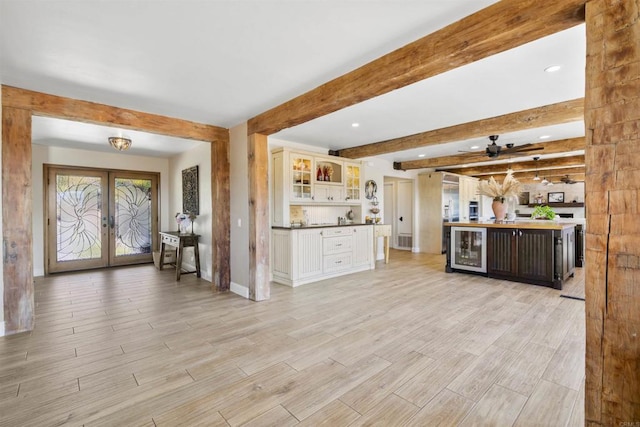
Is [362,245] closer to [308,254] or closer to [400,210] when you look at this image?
[308,254]

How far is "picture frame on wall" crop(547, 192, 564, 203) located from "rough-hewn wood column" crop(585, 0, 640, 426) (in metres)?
13.9

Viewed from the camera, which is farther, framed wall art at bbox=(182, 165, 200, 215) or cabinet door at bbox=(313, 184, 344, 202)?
framed wall art at bbox=(182, 165, 200, 215)

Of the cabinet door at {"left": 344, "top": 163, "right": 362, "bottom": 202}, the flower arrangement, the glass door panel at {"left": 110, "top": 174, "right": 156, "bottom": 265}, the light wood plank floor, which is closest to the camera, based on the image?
the light wood plank floor

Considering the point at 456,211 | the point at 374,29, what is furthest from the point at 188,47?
the point at 456,211

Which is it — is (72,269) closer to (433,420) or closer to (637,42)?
(433,420)

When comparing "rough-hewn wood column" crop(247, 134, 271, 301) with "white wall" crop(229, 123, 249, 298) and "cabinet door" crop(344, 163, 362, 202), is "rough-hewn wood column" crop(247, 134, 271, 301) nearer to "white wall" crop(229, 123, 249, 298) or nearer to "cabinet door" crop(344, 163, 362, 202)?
"white wall" crop(229, 123, 249, 298)

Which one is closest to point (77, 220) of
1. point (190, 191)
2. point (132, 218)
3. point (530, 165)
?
point (132, 218)

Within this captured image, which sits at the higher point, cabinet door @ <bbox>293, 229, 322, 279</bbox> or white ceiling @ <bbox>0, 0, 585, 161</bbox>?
white ceiling @ <bbox>0, 0, 585, 161</bbox>

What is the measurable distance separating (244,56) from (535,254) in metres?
5.17

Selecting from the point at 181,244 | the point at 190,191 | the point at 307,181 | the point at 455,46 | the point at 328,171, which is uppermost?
the point at 455,46

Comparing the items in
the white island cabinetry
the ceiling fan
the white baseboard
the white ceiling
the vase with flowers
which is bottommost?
the white baseboard

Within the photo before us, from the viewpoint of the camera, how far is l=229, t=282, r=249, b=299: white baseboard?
4332 millimetres

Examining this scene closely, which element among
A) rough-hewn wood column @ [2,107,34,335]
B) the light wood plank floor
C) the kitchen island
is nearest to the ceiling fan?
the kitchen island

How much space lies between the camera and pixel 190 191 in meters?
6.01
